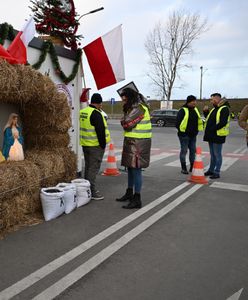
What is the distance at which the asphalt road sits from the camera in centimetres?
287

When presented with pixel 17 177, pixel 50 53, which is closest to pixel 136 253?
pixel 17 177

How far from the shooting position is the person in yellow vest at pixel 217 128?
Result: 7.36 m

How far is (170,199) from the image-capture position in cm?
581

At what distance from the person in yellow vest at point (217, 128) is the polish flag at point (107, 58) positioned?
2.41m

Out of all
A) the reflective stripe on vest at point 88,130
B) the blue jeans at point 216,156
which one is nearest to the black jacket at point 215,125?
the blue jeans at point 216,156

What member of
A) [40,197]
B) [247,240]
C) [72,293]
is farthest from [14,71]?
[247,240]

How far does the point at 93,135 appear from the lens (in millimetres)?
5449

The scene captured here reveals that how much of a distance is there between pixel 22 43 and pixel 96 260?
3548mm

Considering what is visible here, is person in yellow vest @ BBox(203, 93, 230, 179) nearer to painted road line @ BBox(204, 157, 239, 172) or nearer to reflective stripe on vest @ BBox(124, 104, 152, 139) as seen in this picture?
painted road line @ BBox(204, 157, 239, 172)

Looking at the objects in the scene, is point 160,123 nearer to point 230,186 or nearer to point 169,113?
point 169,113

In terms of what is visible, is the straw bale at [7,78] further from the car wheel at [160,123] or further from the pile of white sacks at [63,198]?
the car wheel at [160,123]

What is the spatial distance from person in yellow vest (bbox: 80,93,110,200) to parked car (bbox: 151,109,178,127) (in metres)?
24.2

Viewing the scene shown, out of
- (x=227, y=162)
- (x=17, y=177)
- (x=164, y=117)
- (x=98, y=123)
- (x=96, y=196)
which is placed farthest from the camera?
(x=164, y=117)

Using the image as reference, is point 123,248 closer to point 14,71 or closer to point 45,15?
point 14,71
